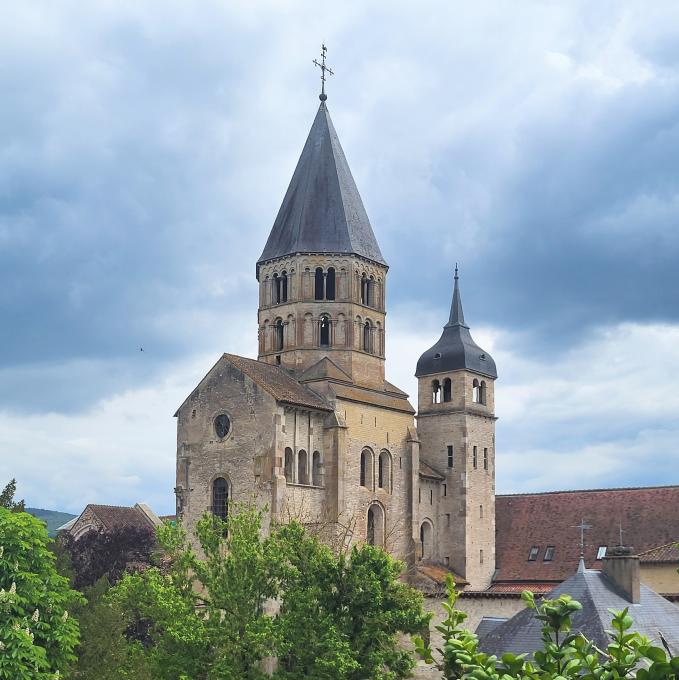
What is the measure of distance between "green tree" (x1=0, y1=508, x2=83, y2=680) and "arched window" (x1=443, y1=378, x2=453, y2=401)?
29971 mm

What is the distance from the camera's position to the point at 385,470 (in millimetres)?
55125

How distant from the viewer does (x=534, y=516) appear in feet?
206

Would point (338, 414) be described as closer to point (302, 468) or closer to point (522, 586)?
point (302, 468)

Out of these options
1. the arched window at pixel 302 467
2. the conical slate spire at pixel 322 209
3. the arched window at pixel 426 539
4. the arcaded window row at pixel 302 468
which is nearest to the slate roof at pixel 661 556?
the arched window at pixel 426 539

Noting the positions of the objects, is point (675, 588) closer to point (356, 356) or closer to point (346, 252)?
point (356, 356)

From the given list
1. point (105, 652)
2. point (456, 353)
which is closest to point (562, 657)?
point (105, 652)

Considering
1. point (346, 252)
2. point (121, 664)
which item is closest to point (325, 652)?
point (121, 664)

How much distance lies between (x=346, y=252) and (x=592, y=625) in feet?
92.4

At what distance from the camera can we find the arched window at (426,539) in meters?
57.5

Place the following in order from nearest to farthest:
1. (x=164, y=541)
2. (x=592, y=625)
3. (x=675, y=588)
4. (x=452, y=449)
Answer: (x=592, y=625) → (x=164, y=541) → (x=675, y=588) → (x=452, y=449)

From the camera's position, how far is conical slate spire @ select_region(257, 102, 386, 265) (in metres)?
56.7

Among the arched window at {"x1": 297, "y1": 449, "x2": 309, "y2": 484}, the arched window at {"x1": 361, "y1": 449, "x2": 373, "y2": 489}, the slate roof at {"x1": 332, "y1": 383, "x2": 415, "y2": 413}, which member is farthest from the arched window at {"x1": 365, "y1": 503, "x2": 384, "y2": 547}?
the slate roof at {"x1": 332, "y1": 383, "x2": 415, "y2": 413}

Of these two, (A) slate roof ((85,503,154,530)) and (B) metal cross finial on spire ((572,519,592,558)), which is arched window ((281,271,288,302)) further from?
(A) slate roof ((85,503,154,530))

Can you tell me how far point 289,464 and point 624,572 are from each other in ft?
64.2
